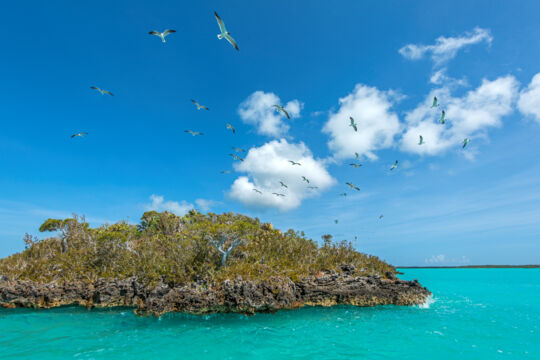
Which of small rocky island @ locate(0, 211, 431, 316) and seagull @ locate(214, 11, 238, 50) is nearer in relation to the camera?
seagull @ locate(214, 11, 238, 50)

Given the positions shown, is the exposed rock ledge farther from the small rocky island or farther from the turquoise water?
the turquoise water

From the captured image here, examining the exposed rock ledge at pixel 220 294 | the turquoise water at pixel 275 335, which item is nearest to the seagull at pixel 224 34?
the turquoise water at pixel 275 335

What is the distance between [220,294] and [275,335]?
4791 mm

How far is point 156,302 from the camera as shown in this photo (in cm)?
1683

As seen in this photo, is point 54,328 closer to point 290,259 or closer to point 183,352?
point 183,352

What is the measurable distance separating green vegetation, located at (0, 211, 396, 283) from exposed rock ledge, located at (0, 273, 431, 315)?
78cm

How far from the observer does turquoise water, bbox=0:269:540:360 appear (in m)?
11.4

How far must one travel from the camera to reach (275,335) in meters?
13.4

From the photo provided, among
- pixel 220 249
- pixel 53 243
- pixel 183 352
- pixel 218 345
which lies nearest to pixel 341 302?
pixel 220 249

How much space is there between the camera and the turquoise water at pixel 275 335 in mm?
11438

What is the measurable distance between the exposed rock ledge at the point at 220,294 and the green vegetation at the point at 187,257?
78 cm

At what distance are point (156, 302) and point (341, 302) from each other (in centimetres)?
1271

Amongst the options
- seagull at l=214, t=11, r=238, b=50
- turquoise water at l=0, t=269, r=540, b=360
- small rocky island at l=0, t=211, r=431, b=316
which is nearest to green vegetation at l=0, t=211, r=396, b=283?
small rocky island at l=0, t=211, r=431, b=316

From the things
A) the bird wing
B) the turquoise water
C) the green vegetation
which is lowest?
the turquoise water
